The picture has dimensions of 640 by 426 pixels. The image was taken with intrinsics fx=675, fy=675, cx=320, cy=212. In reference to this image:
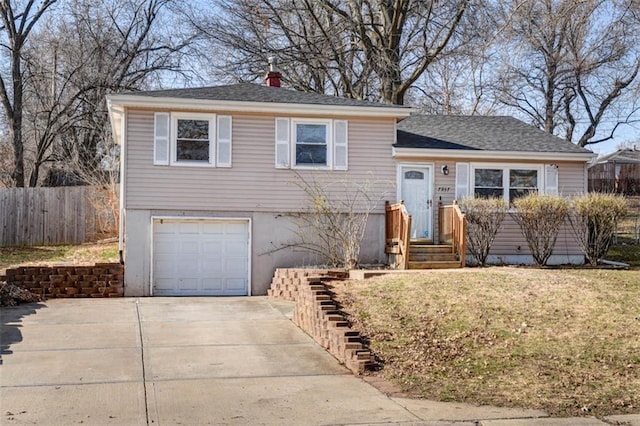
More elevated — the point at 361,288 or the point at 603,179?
the point at 603,179

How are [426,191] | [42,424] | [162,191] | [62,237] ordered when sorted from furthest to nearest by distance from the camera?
[62,237] → [426,191] → [162,191] → [42,424]

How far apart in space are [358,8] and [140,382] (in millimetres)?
20173

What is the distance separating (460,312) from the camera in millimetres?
9930

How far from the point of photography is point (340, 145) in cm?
1595

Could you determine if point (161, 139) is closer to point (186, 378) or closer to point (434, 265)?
point (434, 265)

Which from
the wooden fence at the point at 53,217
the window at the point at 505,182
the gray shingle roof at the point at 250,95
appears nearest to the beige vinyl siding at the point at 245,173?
the gray shingle roof at the point at 250,95

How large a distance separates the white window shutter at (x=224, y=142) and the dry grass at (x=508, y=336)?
493 centimetres

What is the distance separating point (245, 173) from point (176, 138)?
1.74 m

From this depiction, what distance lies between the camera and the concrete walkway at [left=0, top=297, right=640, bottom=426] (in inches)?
253

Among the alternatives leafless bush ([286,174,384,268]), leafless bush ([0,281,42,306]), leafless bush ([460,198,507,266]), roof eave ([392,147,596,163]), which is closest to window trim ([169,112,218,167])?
leafless bush ([286,174,384,268])

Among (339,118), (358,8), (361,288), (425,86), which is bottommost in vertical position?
(361,288)

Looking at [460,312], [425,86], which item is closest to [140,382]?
[460,312]

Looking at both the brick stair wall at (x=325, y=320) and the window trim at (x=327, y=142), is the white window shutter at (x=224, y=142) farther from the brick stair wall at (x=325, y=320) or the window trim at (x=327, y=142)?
the brick stair wall at (x=325, y=320)

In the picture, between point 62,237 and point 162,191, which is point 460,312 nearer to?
point 162,191
